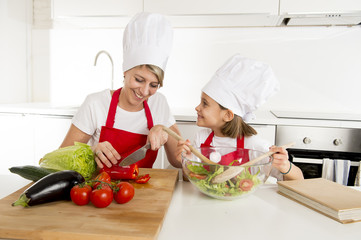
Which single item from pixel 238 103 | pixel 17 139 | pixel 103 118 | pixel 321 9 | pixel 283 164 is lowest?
pixel 17 139

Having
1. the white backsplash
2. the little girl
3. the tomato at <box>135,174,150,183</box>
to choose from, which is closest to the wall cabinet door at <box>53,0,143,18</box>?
the white backsplash

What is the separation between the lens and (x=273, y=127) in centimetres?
199

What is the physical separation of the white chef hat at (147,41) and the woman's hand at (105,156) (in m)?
0.46

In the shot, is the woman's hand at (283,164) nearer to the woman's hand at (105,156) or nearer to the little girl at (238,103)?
the little girl at (238,103)

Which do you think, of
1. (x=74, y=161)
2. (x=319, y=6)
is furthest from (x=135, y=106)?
(x=319, y=6)

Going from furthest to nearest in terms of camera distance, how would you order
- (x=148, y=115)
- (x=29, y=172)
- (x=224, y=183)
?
(x=148, y=115) < (x=29, y=172) < (x=224, y=183)

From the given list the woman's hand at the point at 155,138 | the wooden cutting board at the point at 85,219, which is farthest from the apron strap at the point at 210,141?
the wooden cutting board at the point at 85,219

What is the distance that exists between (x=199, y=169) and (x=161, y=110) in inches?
34.2

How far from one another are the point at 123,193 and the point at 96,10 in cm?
182

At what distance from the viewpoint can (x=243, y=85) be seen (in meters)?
1.27

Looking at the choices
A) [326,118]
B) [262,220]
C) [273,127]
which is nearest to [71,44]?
[273,127]

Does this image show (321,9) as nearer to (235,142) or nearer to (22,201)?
(235,142)

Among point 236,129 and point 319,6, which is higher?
point 319,6

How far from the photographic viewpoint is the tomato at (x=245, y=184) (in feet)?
2.80
